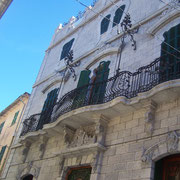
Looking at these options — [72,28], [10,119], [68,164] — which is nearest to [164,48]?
[68,164]

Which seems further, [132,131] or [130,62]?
[130,62]

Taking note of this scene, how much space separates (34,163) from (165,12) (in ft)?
24.9

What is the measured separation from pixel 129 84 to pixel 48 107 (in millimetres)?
5125

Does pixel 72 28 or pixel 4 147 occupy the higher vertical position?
pixel 72 28

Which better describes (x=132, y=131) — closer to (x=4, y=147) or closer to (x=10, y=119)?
(x=4, y=147)

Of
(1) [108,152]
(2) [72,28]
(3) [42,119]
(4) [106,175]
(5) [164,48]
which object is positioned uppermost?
(2) [72,28]

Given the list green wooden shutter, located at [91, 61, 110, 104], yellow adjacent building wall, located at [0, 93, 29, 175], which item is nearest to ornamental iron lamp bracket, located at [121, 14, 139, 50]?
green wooden shutter, located at [91, 61, 110, 104]

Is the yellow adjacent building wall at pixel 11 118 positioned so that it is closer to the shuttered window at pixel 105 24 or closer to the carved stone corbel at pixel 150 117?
the shuttered window at pixel 105 24

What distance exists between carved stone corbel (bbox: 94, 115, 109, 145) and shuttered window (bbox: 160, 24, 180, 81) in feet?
7.30

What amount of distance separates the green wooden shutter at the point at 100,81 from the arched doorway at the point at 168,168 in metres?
2.89

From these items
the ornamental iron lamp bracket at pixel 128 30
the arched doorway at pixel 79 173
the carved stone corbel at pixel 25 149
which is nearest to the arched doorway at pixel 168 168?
the arched doorway at pixel 79 173

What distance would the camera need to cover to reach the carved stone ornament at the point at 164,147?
648 centimetres

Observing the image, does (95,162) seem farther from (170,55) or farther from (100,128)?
(170,55)

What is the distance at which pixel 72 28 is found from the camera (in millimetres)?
15383
